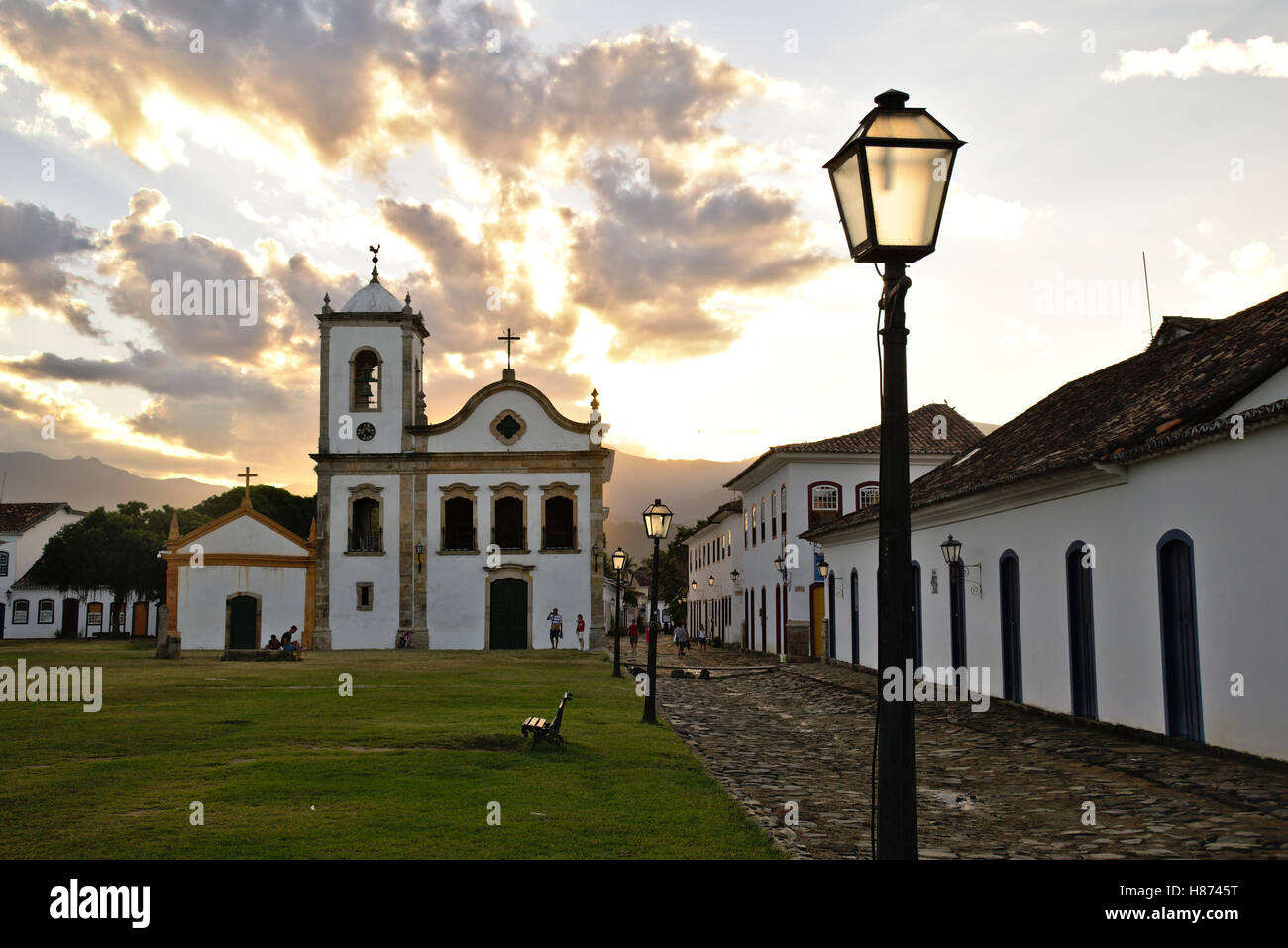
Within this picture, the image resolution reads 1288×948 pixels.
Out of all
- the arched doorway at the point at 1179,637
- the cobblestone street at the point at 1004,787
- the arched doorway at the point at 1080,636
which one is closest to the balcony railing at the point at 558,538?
the cobblestone street at the point at 1004,787

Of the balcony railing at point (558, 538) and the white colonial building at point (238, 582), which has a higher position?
the balcony railing at point (558, 538)

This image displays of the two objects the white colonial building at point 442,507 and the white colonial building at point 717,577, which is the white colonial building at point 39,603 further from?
the white colonial building at point 717,577

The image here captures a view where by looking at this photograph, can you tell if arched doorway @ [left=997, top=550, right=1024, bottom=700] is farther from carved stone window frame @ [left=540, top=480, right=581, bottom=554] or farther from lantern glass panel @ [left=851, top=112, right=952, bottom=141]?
carved stone window frame @ [left=540, top=480, right=581, bottom=554]

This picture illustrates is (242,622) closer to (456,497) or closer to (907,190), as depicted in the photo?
(456,497)

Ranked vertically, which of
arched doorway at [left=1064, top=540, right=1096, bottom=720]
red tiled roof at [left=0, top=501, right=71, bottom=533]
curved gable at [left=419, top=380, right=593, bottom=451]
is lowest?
arched doorway at [left=1064, top=540, right=1096, bottom=720]

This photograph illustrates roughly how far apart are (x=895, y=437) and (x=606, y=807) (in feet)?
16.3

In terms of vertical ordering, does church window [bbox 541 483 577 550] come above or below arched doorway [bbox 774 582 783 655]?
above

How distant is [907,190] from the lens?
3.86 meters

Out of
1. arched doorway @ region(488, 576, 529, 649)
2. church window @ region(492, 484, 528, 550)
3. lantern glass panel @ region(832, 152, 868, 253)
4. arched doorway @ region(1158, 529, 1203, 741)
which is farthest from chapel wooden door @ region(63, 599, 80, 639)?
lantern glass panel @ region(832, 152, 868, 253)

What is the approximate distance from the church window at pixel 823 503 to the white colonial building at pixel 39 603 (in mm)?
43185

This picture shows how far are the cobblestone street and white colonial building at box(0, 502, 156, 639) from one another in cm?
5342

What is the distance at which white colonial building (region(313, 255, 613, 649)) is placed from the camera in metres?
37.4

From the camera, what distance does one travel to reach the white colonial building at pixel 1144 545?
9.69 m

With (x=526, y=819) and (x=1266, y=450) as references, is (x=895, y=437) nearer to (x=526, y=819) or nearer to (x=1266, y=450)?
(x=526, y=819)
